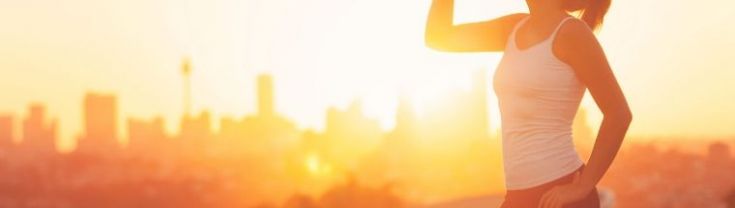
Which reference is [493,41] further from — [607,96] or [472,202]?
[472,202]

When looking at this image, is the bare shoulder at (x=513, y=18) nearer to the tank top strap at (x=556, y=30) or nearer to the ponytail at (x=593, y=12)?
the ponytail at (x=593, y=12)

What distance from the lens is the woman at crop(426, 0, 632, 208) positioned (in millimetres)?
4691

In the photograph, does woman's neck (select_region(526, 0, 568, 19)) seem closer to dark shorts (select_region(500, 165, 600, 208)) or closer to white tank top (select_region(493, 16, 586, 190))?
white tank top (select_region(493, 16, 586, 190))

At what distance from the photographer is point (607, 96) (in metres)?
4.73

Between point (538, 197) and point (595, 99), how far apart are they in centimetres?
45

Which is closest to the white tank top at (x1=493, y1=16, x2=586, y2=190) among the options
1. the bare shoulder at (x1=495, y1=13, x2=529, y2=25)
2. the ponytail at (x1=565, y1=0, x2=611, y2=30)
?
the ponytail at (x1=565, y1=0, x2=611, y2=30)

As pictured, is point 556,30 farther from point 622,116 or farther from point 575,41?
point 622,116

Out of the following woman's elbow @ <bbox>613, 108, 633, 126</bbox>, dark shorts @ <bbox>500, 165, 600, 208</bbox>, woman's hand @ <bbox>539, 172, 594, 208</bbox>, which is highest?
woman's elbow @ <bbox>613, 108, 633, 126</bbox>

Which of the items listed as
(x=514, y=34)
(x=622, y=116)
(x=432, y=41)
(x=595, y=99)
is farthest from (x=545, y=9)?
(x=432, y=41)

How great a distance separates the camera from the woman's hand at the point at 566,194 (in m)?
4.66

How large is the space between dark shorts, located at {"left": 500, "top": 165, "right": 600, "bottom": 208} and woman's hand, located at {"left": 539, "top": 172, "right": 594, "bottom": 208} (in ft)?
0.19

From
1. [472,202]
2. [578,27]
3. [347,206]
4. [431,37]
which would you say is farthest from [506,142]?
[347,206]

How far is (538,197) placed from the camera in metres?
4.82

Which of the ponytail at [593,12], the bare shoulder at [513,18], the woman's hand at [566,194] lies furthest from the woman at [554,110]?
the bare shoulder at [513,18]
